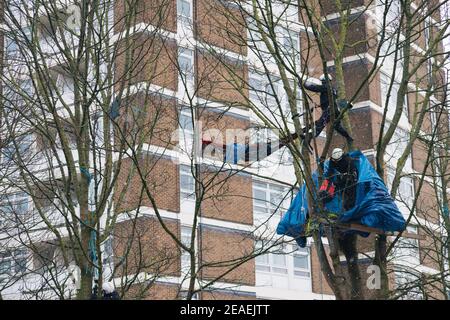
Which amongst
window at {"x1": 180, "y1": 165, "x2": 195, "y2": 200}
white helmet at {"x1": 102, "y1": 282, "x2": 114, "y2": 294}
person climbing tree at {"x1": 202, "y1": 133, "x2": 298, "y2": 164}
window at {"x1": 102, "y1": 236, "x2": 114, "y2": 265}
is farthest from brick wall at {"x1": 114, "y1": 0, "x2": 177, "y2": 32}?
window at {"x1": 180, "y1": 165, "x2": 195, "y2": 200}

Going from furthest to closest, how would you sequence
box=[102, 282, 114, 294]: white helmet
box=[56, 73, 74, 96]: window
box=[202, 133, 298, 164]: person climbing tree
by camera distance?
box=[202, 133, 298, 164]: person climbing tree < box=[56, 73, 74, 96]: window < box=[102, 282, 114, 294]: white helmet

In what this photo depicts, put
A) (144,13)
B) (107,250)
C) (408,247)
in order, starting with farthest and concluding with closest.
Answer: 1. (107,250)
2. (408,247)
3. (144,13)

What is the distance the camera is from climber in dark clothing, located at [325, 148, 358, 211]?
50.7 ft

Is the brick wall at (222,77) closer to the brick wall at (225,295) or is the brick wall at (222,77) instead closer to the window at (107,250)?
the window at (107,250)

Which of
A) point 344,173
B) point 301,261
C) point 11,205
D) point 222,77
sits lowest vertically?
point 344,173

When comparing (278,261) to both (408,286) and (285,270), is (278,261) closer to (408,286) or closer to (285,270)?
(285,270)

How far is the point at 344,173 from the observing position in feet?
50.3

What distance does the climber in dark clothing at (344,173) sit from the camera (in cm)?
1545

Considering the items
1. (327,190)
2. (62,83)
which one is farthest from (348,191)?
(62,83)

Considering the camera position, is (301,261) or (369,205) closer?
(369,205)

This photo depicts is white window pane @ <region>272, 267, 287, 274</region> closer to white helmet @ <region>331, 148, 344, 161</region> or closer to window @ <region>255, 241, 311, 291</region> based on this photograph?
window @ <region>255, 241, 311, 291</region>

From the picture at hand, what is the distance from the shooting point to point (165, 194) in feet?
111

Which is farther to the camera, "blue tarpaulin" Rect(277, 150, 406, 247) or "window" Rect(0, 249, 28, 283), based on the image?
"window" Rect(0, 249, 28, 283)

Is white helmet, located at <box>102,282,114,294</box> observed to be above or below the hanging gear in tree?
below
